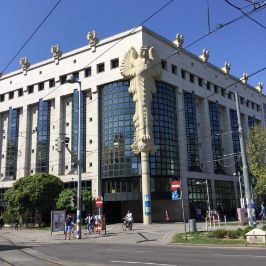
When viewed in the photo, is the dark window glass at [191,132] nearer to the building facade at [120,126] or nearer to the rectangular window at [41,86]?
the building facade at [120,126]

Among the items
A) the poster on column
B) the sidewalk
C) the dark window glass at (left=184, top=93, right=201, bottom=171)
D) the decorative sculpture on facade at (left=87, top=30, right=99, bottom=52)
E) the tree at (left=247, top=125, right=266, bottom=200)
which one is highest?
the decorative sculpture on facade at (left=87, top=30, right=99, bottom=52)

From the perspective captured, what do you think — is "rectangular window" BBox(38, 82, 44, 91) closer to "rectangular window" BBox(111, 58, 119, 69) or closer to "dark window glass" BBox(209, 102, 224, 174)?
"rectangular window" BBox(111, 58, 119, 69)

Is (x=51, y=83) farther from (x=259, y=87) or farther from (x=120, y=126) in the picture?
(x=259, y=87)

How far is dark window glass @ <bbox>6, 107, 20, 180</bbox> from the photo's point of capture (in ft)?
221

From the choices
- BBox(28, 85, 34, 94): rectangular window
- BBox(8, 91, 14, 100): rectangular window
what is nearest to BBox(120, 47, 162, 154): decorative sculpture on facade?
BBox(28, 85, 34, 94): rectangular window

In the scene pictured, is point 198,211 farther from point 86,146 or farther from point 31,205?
point 31,205

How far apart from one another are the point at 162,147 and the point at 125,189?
25.8 feet

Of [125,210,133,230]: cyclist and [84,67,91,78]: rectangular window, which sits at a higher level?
[84,67,91,78]: rectangular window

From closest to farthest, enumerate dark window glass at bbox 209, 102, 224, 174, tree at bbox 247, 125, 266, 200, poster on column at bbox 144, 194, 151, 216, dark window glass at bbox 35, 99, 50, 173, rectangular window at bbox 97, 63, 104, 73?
tree at bbox 247, 125, 266, 200
poster on column at bbox 144, 194, 151, 216
rectangular window at bbox 97, 63, 104, 73
dark window glass at bbox 35, 99, 50, 173
dark window glass at bbox 209, 102, 224, 174

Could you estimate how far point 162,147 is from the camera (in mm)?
54781

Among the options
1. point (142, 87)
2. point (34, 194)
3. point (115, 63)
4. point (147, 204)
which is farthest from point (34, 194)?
point (115, 63)

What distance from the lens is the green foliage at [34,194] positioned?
4988 cm

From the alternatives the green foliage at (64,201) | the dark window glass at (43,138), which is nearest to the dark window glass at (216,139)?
the green foliage at (64,201)

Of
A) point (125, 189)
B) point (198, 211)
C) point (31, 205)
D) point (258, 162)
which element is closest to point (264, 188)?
point (258, 162)
